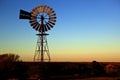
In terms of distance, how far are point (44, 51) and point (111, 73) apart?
9.70m

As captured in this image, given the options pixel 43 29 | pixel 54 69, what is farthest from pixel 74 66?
pixel 43 29

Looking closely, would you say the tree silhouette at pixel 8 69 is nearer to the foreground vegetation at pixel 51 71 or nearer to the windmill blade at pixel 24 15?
the foreground vegetation at pixel 51 71

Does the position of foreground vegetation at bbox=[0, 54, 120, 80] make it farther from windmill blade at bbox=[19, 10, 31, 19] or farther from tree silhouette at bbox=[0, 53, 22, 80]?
windmill blade at bbox=[19, 10, 31, 19]

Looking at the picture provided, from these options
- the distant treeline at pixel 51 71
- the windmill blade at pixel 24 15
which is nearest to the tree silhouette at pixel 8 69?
the distant treeline at pixel 51 71

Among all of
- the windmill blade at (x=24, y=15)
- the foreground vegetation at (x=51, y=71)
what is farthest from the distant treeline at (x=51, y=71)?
the windmill blade at (x=24, y=15)

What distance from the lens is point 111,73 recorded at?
4256 cm

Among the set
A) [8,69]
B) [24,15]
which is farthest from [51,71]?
[24,15]

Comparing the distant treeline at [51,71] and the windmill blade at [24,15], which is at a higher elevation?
the windmill blade at [24,15]

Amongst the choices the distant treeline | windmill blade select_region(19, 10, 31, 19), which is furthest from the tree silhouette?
windmill blade select_region(19, 10, 31, 19)

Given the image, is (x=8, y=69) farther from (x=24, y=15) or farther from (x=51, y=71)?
(x=24, y=15)

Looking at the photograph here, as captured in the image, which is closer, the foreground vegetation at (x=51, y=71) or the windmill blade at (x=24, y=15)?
the foreground vegetation at (x=51, y=71)

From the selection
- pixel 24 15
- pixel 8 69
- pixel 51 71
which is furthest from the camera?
pixel 24 15

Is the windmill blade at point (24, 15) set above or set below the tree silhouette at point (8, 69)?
above

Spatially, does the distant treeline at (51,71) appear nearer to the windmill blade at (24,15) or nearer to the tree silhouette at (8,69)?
the tree silhouette at (8,69)
